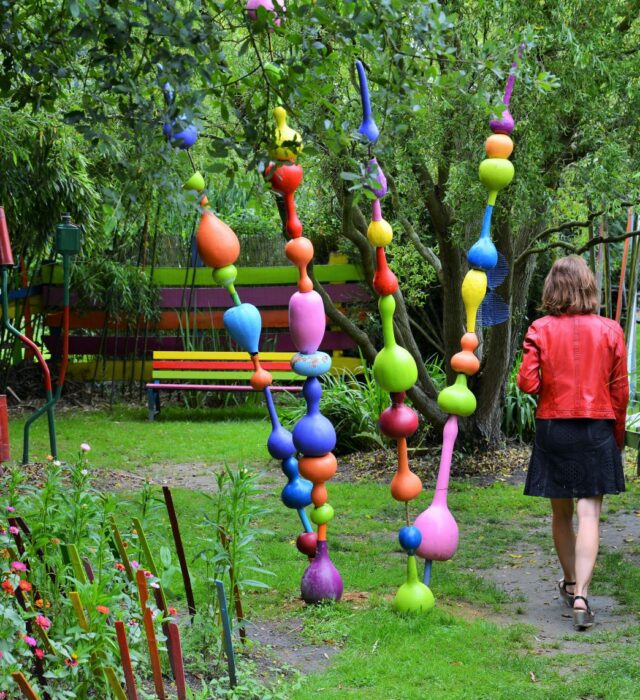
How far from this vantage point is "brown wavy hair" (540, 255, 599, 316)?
4617mm

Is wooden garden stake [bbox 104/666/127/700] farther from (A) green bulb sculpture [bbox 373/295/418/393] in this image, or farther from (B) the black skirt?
(B) the black skirt

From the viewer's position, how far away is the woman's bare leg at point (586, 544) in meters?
4.54

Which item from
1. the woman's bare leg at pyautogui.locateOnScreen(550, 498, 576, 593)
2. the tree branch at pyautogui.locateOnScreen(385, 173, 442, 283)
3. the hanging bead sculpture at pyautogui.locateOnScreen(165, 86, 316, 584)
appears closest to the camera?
the hanging bead sculpture at pyautogui.locateOnScreen(165, 86, 316, 584)

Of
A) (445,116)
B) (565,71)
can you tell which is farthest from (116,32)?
(445,116)

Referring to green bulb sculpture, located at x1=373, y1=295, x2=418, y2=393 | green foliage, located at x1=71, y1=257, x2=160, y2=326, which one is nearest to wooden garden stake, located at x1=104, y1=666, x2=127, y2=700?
green bulb sculpture, located at x1=373, y1=295, x2=418, y2=393

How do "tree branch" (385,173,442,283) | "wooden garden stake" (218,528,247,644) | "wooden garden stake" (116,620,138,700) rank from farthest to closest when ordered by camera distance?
"tree branch" (385,173,442,283), "wooden garden stake" (218,528,247,644), "wooden garden stake" (116,620,138,700)

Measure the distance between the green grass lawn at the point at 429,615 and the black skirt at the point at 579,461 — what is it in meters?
0.63

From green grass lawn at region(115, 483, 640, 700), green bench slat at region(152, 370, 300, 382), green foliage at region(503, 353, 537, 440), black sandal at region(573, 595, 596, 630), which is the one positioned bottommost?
green grass lawn at region(115, 483, 640, 700)

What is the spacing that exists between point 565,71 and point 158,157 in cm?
326

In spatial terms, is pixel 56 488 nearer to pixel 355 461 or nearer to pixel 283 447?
A: pixel 283 447

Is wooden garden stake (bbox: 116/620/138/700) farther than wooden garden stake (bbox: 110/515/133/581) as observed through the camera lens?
No

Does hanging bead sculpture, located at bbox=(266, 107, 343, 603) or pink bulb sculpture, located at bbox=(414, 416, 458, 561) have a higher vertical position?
hanging bead sculpture, located at bbox=(266, 107, 343, 603)

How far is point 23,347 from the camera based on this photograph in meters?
12.5

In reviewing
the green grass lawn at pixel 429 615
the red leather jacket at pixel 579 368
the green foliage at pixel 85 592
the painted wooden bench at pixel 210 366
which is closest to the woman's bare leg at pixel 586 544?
the green grass lawn at pixel 429 615
